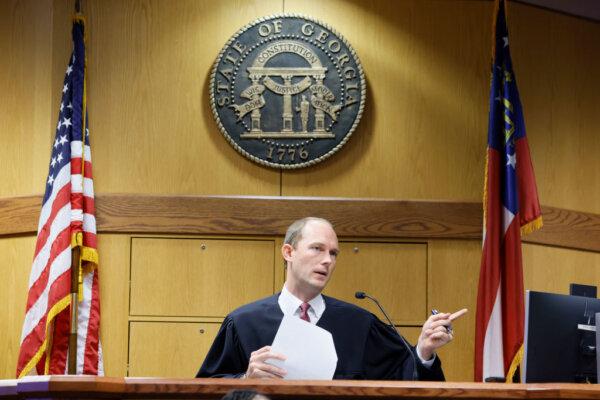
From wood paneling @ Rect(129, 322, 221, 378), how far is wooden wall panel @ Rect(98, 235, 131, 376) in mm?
61

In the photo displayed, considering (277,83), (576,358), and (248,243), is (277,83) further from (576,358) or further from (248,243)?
(576,358)

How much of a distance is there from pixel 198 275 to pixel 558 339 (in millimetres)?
2708

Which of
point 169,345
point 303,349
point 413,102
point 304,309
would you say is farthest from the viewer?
point 413,102

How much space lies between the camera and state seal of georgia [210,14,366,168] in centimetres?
681

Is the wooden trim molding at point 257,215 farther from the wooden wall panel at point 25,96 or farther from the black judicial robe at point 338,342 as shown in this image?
the black judicial robe at point 338,342

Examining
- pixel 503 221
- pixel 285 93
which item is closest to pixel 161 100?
pixel 285 93

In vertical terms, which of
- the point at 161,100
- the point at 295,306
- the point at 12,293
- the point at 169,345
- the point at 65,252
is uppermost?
the point at 161,100

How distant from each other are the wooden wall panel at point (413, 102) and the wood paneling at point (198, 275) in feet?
1.59

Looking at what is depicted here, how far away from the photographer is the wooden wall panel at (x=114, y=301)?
6.61m

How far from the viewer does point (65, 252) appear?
638 centimetres

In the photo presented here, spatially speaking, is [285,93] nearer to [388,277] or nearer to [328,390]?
[388,277]

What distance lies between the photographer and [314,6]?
6.93m

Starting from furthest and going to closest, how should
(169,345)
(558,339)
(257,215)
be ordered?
(257,215) < (169,345) < (558,339)

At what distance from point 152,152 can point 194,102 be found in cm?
41
